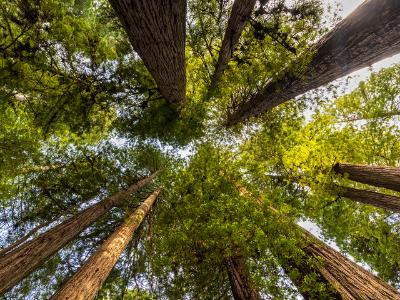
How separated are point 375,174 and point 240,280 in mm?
4013

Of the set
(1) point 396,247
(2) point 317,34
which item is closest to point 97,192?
(2) point 317,34

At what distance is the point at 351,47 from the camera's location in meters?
4.80

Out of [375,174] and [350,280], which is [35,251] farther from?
[375,174]

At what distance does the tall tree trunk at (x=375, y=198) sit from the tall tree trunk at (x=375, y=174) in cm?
49

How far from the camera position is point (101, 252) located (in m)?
4.79

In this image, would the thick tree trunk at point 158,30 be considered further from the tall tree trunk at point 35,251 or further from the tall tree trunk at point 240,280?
the tall tree trunk at point 240,280

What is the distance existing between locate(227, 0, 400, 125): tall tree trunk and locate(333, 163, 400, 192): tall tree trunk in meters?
2.39

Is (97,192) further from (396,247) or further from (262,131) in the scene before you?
(396,247)

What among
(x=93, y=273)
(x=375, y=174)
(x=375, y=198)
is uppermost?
(x=93, y=273)

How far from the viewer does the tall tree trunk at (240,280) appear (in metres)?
4.68

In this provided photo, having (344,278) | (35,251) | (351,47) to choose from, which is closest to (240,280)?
(344,278)

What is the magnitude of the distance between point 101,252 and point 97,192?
359 centimetres

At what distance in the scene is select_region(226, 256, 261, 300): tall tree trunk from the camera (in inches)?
184

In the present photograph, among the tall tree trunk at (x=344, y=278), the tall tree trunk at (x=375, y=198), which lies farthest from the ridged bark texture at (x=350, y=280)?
the tall tree trunk at (x=375, y=198)
